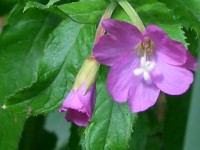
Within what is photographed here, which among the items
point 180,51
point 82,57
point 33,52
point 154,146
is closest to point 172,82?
point 180,51

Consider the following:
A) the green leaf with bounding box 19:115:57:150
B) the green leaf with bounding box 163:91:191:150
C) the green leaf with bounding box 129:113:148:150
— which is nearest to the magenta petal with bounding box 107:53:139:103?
the green leaf with bounding box 129:113:148:150

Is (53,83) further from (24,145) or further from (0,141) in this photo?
(24,145)

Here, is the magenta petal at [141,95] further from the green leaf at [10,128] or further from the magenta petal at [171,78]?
the green leaf at [10,128]

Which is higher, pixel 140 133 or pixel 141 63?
pixel 141 63

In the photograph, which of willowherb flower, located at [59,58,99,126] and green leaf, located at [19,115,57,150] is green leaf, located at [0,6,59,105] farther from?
willowherb flower, located at [59,58,99,126]

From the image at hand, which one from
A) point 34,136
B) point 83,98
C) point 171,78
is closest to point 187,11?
point 171,78

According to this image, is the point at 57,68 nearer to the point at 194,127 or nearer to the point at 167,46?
the point at 167,46

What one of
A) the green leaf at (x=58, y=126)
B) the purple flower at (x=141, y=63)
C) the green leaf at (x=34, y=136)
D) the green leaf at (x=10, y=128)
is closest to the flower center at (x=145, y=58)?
the purple flower at (x=141, y=63)
